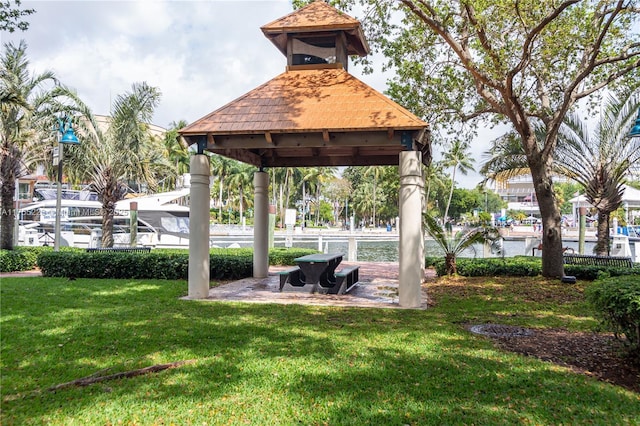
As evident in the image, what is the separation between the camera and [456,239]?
1427 centimetres

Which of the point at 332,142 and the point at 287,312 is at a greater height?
the point at 332,142

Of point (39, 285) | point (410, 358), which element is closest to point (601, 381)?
point (410, 358)

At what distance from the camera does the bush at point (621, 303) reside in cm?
490

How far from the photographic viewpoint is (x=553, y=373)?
17.1 ft

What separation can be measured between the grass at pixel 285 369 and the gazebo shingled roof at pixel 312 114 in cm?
341

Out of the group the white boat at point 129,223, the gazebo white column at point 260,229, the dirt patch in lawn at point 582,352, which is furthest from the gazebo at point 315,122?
the white boat at point 129,223

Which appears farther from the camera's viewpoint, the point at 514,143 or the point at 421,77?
the point at 514,143

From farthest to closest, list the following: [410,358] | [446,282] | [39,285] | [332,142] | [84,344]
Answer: [446,282] < [39,285] < [332,142] < [84,344] < [410,358]

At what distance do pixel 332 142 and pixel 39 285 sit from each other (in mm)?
7933

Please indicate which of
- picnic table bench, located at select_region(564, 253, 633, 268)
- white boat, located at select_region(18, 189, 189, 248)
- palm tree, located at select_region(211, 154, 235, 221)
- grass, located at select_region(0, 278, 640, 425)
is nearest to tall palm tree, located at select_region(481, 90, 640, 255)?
picnic table bench, located at select_region(564, 253, 633, 268)

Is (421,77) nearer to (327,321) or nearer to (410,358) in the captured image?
(327,321)

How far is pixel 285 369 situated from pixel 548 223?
32.1 ft

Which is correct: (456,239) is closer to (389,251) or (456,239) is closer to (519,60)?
(519,60)

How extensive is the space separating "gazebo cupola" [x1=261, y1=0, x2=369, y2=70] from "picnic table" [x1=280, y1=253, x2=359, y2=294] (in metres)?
4.77
